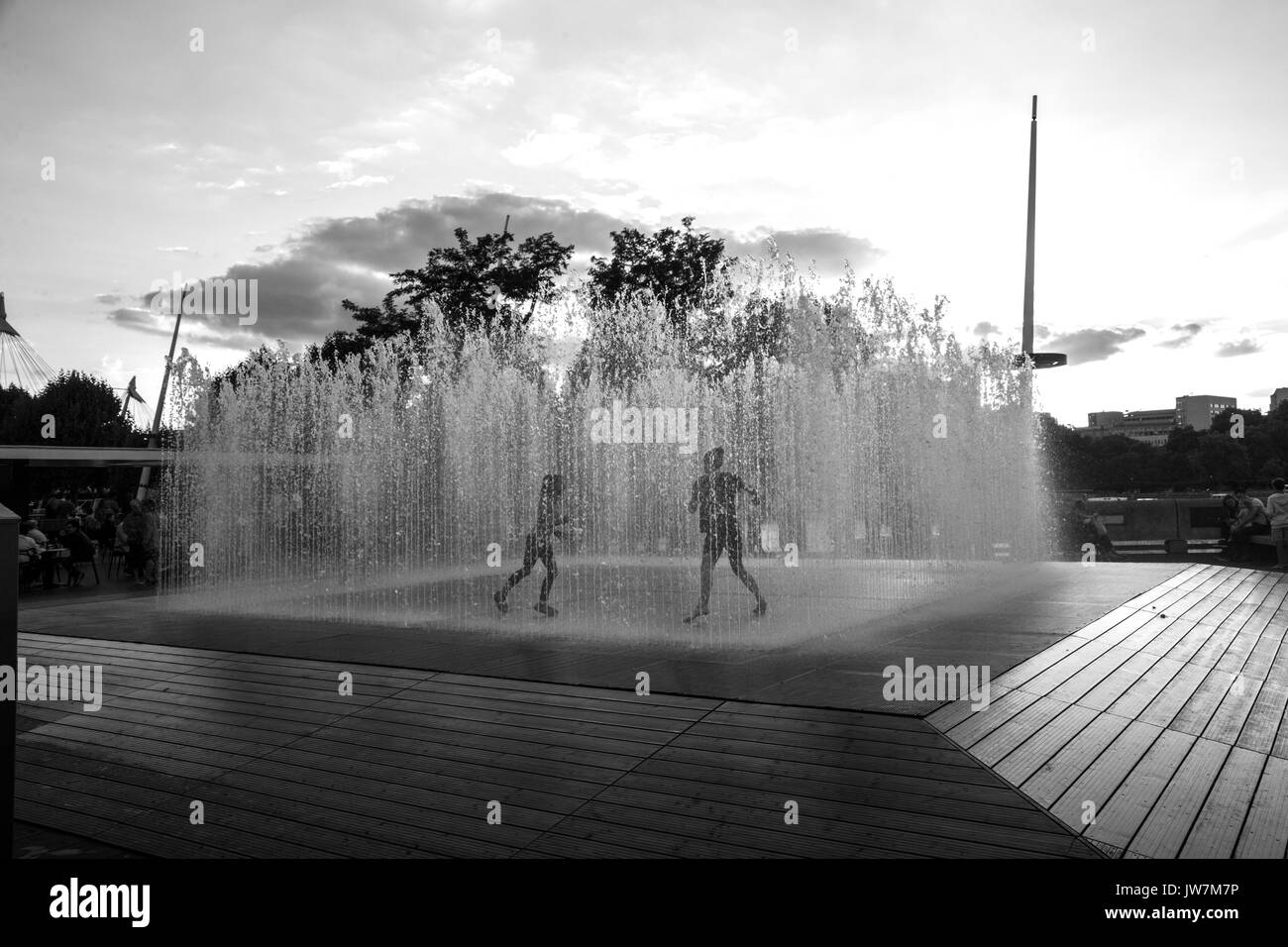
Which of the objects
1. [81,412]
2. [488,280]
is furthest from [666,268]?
[81,412]

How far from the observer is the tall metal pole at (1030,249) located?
71.7 feet

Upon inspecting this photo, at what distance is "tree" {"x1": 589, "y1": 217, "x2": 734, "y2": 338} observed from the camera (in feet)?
92.6

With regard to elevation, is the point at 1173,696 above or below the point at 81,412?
below

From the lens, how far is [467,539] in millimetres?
17781

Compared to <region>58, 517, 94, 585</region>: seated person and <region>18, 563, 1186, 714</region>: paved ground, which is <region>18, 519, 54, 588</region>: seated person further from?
<region>18, 563, 1186, 714</region>: paved ground

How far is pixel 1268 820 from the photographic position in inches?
144

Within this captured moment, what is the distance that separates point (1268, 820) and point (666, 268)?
84.4ft

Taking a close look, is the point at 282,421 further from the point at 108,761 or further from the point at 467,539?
the point at 108,761

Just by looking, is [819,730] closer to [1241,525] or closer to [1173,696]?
[1173,696]

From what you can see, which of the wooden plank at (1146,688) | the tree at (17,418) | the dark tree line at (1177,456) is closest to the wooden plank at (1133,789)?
the wooden plank at (1146,688)

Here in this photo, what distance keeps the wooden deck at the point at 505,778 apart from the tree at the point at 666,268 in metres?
23.2

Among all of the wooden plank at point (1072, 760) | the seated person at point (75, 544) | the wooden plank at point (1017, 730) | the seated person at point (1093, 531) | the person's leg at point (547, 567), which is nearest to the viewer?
the wooden plank at point (1072, 760)

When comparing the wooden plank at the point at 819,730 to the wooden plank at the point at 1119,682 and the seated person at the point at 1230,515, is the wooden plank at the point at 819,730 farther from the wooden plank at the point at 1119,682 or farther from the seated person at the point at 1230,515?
the seated person at the point at 1230,515
